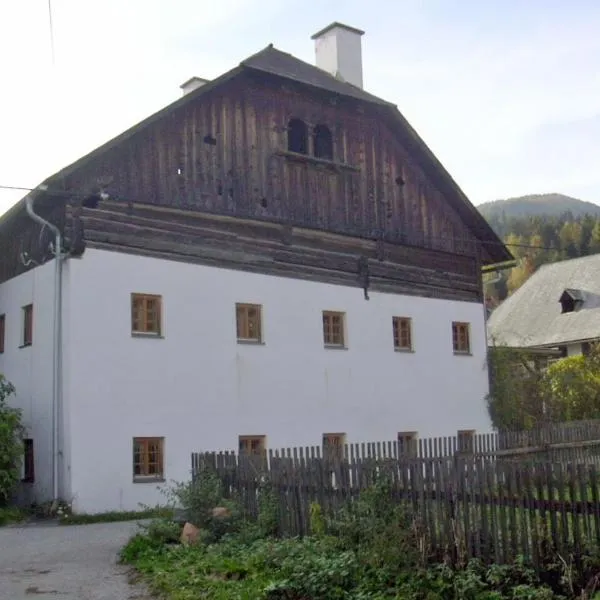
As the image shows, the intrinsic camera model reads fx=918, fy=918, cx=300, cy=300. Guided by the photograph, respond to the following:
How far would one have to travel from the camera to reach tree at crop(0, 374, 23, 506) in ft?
56.4

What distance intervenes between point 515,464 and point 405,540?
1370 millimetres

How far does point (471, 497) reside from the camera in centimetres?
A: 930

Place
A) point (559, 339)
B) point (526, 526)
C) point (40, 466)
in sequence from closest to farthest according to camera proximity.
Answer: point (526, 526), point (40, 466), point (559, 339)

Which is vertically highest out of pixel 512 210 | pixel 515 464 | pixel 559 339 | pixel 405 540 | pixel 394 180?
pixel 512 210

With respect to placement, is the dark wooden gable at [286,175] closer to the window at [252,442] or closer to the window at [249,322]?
the window at [249,322]

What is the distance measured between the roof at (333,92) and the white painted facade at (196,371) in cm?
210

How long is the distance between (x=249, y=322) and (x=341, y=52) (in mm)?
9640

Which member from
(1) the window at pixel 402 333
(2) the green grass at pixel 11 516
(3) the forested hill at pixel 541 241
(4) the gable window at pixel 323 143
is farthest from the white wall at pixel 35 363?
(3) the forested hill at pixel 541 241

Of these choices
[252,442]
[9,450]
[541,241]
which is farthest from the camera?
[541,241]

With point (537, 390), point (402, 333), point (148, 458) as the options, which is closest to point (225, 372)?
point (148, 458)

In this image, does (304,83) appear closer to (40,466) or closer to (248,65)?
(248,65)

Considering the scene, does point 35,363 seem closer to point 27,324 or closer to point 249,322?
point 27,324

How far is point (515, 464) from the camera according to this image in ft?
30.2

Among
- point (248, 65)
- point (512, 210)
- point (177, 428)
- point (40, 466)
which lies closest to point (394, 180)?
point (248, 65)
